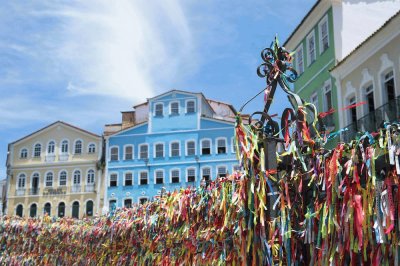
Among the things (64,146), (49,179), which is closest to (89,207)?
(49,179)

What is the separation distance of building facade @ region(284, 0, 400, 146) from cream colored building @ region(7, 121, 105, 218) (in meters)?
22.6

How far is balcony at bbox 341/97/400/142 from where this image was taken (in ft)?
49.3

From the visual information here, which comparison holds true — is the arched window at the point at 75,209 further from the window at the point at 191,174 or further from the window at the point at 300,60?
the window at the point at 300,60

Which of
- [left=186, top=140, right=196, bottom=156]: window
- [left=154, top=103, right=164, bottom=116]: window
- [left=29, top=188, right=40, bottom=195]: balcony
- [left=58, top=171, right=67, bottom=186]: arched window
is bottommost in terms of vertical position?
[left=29, top=188, right=40, bottom=195]: balcony

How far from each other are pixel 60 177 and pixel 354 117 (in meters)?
28.4

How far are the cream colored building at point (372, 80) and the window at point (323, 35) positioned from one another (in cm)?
149

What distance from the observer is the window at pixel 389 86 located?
53.9 feet

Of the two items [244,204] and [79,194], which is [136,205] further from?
[79,194]

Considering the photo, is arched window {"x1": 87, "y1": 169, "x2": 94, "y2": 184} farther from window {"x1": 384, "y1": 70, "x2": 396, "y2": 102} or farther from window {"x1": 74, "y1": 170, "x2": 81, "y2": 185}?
window {"x1": 384, "y1": 70, "x2": 396, "y2": 102}

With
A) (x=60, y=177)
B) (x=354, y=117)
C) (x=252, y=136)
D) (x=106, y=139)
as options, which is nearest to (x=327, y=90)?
(x=354, y=117)

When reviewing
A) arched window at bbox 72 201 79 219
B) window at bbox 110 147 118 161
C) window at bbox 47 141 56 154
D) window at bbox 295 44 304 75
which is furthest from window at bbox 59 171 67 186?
window at bbox 295 44 304 75

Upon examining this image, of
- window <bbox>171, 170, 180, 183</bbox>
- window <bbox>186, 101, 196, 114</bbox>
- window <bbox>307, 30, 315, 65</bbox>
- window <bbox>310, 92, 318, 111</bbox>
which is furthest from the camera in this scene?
window <bbox>186, 101, 196, 114</bbox>

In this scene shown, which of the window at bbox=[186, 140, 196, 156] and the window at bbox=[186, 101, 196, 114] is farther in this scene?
the window at bbox=[186, 101, 196, 114]

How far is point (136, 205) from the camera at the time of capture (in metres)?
8.98
